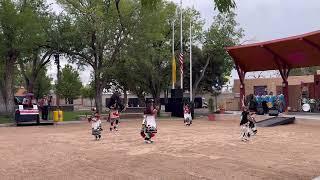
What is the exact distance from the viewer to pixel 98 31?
38219 mm

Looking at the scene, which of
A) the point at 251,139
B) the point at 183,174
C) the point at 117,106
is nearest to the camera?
the point at 183,174

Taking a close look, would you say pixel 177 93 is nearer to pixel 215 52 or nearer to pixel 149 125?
pixel 215 52

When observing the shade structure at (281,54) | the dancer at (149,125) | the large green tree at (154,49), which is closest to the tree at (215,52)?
the large green tree at (154,49)

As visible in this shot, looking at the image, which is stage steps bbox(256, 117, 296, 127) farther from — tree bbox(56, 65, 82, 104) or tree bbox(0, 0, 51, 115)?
tree bbox(56, 65, 82, 104)

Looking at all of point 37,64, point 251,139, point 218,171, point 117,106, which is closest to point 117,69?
point 37,64

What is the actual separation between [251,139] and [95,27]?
21115 millimetres

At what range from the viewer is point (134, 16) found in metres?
40.2

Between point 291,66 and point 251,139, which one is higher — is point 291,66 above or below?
above

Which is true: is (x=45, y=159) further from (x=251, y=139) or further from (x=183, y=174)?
(x=251, y=139)

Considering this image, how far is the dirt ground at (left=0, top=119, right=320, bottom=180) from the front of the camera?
11.4m

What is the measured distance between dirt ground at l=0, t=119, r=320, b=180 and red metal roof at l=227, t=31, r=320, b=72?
1375cm

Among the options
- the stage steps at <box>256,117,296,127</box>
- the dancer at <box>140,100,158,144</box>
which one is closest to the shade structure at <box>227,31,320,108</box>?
the stage steps at <box>256,117,296,127</box>

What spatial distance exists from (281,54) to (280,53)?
0.58ft

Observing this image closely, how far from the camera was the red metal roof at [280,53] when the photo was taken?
3250 centimetres
